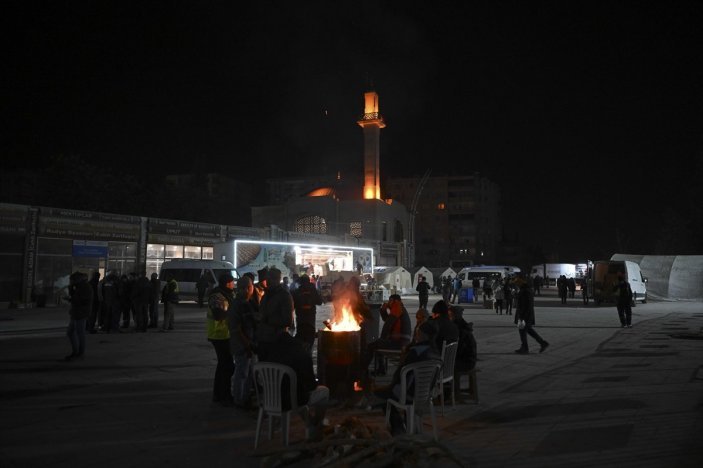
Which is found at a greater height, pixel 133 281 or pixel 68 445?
pixel 133 281

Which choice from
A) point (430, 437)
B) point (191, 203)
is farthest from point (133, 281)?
point (191, 203)

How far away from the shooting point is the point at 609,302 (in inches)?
1165

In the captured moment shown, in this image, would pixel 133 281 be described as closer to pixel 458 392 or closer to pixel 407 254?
pixel 458 392

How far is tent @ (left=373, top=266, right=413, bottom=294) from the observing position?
35000mm

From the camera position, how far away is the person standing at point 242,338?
6.55 metres

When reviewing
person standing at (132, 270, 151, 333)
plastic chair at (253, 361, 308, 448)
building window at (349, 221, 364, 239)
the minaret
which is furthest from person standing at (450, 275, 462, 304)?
the minaret

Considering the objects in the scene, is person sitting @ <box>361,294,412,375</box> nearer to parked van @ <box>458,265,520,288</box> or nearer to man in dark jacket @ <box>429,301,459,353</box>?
man in dark jacket @ <box>429,301,459,353</box>

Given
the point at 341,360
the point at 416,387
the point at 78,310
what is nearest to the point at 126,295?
the point at 78,310

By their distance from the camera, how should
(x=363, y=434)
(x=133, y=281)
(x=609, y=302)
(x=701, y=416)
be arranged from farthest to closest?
(x=609, y=302) → (x=133, y=281) → (x=701, y=416) → (x=363, y=434)

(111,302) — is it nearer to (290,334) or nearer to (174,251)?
(290,334)

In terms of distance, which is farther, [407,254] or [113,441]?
[407,254]

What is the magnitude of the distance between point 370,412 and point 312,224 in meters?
57.0

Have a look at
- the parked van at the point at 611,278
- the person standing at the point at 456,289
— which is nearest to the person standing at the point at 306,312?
the person standing at the point at 456,289

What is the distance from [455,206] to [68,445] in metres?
98.9
